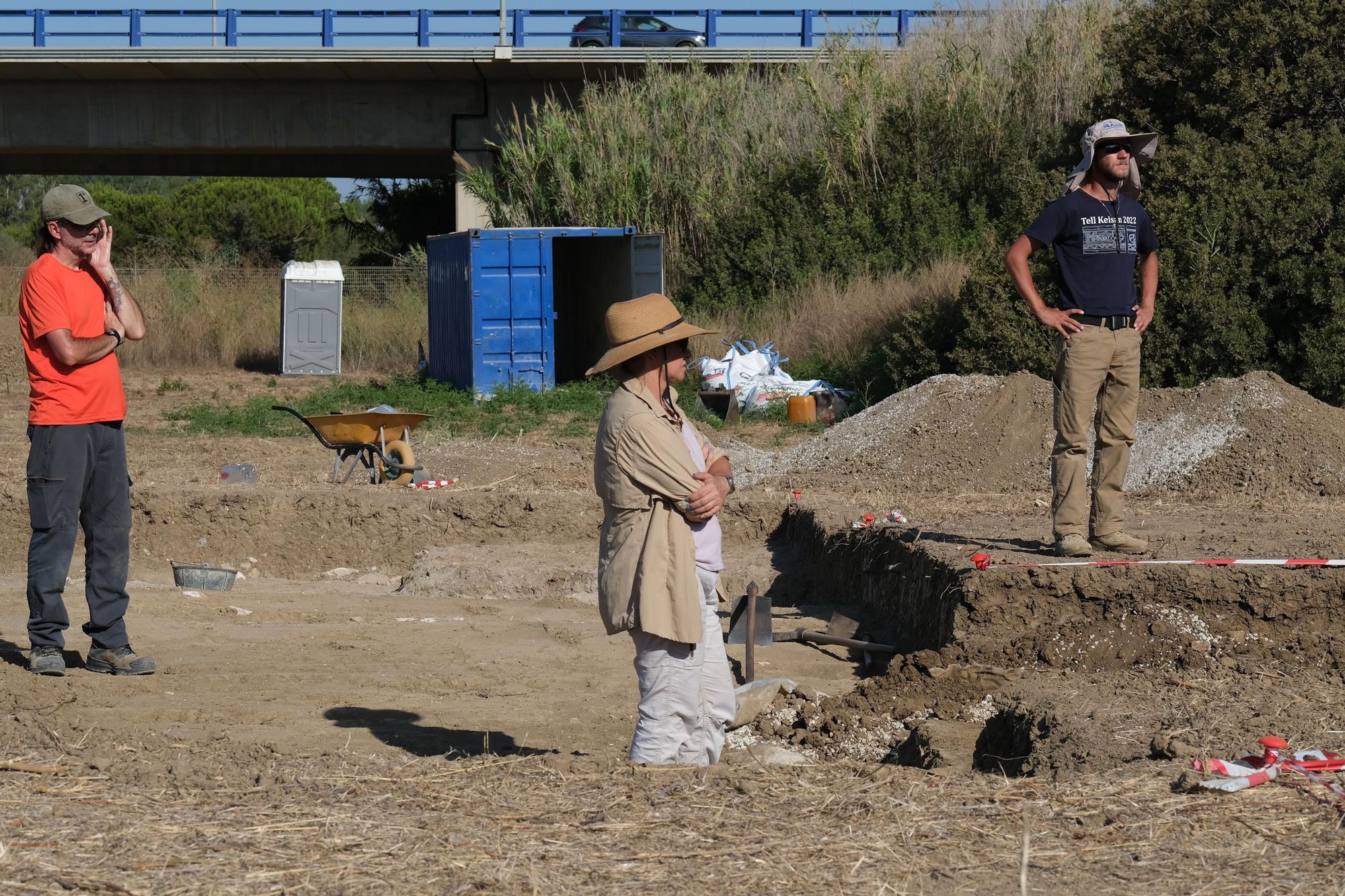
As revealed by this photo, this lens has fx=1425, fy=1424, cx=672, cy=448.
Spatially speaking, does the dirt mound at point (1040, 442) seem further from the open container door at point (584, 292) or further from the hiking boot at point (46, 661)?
the open container door at point (584, 292)

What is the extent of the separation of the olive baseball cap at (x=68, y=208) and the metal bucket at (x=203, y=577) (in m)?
3.83

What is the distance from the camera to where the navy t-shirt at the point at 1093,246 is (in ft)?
22.3

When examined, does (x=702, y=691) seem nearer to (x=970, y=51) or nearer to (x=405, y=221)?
(x=970, y=51)

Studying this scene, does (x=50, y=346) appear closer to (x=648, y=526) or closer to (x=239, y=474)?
(x=648, y=526)

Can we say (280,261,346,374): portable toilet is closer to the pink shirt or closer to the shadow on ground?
the shadow on ground

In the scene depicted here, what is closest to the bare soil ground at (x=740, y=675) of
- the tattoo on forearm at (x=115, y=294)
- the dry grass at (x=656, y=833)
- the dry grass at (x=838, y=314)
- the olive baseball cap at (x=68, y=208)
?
the dry grass at (x=656, y=833)

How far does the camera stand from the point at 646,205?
2548 cm

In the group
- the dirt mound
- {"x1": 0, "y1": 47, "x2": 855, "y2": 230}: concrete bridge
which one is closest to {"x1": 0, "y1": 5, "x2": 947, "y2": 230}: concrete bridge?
{"x1": 0, "y1": 47, "x2": 855, "y2": 230}: concrete bridge

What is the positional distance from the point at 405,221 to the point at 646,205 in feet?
61.0

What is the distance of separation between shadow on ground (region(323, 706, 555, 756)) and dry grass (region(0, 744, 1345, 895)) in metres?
1.06

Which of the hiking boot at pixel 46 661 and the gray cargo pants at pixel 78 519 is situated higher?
the gray cargo pants at pixel 78 519

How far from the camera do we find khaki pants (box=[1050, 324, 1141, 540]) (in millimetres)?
6797

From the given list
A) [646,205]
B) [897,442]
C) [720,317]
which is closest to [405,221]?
[646,205]

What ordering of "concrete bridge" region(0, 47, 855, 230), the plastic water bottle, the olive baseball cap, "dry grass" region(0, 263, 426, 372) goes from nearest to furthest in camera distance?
1. the olive baseball cap
2. the plastic water bottle
3. "dry grass" region(0, 263, 426, 372)
4. "concrete bridge" region(0, 47, 855, 230)
